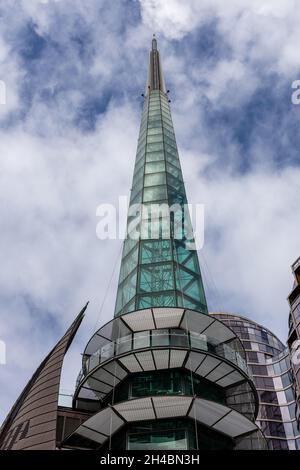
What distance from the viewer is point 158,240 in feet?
108

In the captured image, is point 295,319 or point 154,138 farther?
point 295,319

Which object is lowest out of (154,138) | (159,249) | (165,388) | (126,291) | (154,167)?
(165,388)

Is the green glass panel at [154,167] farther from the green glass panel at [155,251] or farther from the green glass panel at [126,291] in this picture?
the green glass panel at [126,291]

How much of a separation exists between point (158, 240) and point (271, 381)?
5181cm

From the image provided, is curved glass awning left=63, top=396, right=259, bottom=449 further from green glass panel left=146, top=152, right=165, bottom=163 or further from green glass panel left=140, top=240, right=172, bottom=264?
green glass panel left=146, top=152, right=165, bottom=163

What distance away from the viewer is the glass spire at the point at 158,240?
29.0m

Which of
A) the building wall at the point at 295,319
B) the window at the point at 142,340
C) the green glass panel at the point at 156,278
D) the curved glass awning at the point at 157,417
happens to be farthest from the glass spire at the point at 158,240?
the building wall at the point at 295,319

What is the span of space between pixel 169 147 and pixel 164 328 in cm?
2366

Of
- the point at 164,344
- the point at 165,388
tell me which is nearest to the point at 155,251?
the point at 164,344

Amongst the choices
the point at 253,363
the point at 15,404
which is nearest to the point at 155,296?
the point at 15,404

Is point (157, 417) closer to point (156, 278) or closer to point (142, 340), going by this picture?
point (142, 340)

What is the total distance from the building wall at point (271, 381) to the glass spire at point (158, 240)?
125ft
